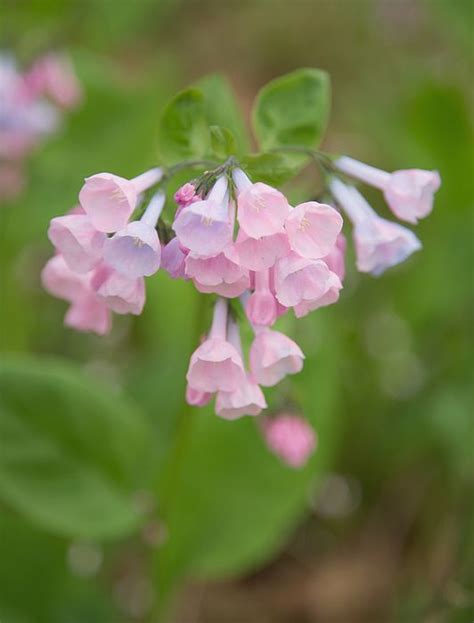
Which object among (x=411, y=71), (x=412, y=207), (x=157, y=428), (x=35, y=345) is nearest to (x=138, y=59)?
(x=411, y=71)

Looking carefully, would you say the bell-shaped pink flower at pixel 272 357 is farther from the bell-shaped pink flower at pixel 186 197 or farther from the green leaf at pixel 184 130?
the green leaf at pixel 184 130

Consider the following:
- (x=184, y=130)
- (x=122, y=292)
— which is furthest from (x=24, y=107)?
(x=122, y=292)

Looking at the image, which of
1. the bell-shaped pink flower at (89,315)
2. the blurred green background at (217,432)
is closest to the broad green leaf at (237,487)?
the blurred green background at (217,432)

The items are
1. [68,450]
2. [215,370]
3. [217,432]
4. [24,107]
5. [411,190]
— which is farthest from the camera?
[24,107]

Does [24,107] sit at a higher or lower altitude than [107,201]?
higher

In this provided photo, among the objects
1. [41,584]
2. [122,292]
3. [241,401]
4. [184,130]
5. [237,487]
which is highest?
[184,130]

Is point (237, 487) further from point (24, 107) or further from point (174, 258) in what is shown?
point (24, 107)
